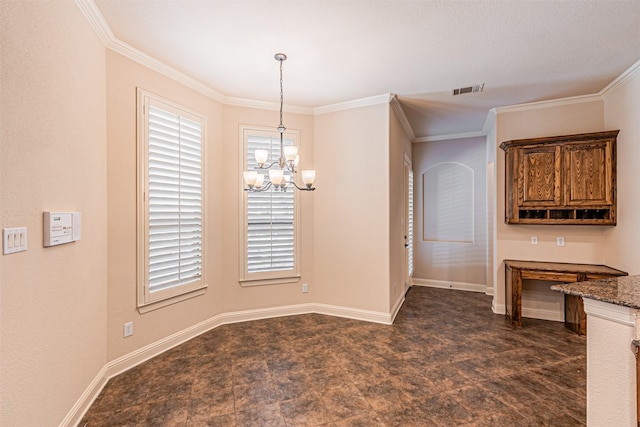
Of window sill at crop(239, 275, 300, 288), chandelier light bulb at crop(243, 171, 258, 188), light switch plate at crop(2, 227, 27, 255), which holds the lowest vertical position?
window sill at crop(239, 275, 300, 288)

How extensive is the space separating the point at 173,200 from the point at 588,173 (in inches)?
192

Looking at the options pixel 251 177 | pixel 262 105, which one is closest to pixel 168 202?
pixel 251 177

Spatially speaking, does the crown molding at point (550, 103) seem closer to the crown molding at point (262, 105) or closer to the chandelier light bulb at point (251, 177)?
the crown molding at point (262, 105)

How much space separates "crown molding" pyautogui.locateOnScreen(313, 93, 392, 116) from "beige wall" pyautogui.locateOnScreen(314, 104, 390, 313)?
5 cm

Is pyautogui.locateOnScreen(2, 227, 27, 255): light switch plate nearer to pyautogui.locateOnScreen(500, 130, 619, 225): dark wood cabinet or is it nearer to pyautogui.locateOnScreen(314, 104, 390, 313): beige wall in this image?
pyautogui.locateOnScreen(314, 104, 390, 313): beige wall

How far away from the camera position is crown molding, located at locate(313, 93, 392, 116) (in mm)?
4027

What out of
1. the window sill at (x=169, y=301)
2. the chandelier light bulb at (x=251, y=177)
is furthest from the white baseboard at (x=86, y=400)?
the chandelier light bulb at (x=251, y=177)

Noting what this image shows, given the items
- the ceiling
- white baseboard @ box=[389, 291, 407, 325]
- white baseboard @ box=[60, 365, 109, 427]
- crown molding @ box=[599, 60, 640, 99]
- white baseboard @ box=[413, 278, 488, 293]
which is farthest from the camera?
white baseboard @ box=[413, 278, 488, 293]

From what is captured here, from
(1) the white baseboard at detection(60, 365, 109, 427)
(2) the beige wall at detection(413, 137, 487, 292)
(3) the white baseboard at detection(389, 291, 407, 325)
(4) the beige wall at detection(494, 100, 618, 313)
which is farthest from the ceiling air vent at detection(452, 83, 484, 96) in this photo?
(1) the white baseboard at detection(60, 365, 109, 427)

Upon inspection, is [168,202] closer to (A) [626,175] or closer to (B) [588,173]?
(B) [588,173]

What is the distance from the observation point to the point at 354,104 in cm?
423

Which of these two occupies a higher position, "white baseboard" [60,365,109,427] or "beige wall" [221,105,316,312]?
"beige wall" [221,105,316,312]

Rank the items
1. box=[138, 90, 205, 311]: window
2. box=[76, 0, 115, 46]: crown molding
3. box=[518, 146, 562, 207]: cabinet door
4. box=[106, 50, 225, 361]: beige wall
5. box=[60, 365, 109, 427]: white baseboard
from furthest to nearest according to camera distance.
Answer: box=[518, 146, 562, 207]: cabinet door < box=[138, 90, 205, 311]: window < box=[106, 50, 225, 361]: beige wall < box=[76, 0, 115, 46]: crown molding < box=[60, 365, 109, 427]: white baseboard

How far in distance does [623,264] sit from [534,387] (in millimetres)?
2036
